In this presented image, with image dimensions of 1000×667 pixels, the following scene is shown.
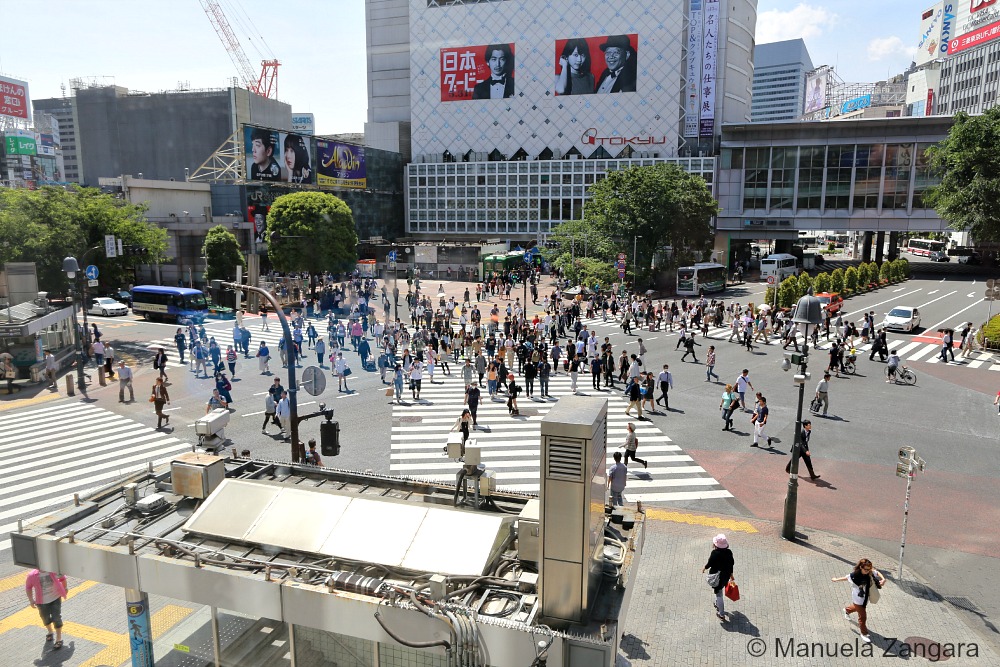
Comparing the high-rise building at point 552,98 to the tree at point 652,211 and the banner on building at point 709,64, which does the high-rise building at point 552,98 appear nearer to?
the banner on building at point 709,64

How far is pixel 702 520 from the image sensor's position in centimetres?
1514

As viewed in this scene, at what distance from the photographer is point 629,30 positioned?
86.1 m

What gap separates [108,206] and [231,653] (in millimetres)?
41226

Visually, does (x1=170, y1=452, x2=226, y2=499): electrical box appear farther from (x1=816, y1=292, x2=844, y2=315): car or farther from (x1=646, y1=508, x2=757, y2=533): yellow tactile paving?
(x1=816, y1=292, x2=844, y2=315): car

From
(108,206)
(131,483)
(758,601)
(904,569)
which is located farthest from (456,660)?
(108,206)

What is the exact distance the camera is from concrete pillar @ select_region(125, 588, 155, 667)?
24.8 feet

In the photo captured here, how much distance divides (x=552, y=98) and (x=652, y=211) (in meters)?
39.8

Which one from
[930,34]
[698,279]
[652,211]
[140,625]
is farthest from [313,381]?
[930,34]

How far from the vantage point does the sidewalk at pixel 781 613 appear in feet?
33.9

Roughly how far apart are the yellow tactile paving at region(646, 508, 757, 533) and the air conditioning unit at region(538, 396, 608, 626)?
951 centimetres

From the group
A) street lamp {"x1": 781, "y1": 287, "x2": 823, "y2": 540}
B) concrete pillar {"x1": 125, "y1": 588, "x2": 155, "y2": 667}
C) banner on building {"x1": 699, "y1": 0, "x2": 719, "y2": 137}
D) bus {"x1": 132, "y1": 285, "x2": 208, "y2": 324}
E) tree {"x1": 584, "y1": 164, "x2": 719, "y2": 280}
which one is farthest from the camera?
banner on building {"x1": 699, "y1": 0, "x2": 719, "y2": 137}

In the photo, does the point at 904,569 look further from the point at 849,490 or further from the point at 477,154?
the point at 477,154

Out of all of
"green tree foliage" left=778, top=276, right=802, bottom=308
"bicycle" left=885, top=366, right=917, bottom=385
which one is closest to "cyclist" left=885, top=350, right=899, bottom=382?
"bicycle" left=885, top=366, right=917, bottom=385

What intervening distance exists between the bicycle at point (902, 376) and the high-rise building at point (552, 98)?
183 ft
